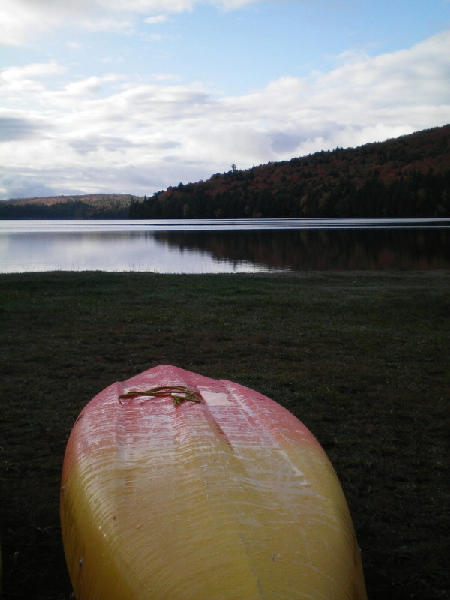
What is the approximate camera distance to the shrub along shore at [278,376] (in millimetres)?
3424

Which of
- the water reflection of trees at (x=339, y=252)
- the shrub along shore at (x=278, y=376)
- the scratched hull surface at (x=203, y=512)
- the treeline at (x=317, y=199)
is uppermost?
the treeline at (x=317, y=199)

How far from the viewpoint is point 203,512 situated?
7.87ft

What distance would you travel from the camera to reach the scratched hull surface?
210cm

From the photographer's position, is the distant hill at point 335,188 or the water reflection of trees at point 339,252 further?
the distant hill at point 335,188

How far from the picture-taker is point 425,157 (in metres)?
90.4

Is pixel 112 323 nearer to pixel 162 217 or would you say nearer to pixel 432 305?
pixel 432 305

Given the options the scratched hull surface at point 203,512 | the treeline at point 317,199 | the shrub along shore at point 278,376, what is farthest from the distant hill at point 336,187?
the scratched hull surface at point 203,512

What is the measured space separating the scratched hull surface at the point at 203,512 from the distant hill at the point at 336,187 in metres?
75.9

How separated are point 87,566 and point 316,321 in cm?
822

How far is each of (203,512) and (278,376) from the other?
14.9ft

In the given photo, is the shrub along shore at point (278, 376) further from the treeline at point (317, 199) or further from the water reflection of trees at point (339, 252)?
the treeline at point (317, 199)

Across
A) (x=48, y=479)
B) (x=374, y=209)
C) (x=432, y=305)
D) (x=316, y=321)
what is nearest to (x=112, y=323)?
(x=316, y=321)

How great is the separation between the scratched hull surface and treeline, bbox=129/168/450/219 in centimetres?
7578

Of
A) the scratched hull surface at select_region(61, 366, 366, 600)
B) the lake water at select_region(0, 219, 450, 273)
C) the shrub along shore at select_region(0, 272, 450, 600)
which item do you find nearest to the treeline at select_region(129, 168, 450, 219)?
the lake water at select_region(0, 219, 450, 273)
